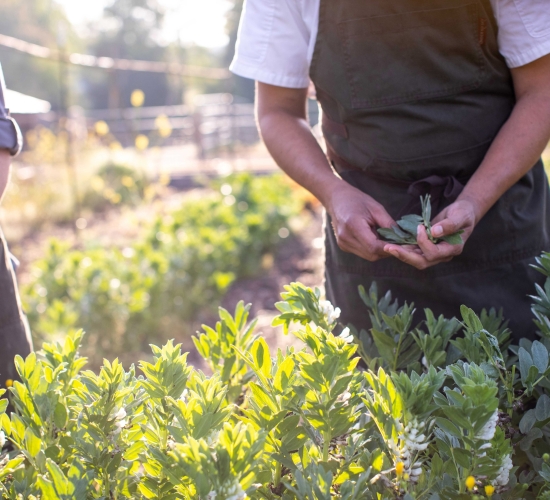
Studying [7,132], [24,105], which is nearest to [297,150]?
[7,132]

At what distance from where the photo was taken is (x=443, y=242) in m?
1.38

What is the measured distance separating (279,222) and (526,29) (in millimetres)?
4822

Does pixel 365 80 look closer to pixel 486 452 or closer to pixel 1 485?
pixel 486 452

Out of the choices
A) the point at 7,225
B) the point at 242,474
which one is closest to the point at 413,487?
the point at 242,474

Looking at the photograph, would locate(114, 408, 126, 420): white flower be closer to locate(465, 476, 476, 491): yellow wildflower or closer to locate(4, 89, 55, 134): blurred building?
locate(465, 476, 476, 491): yellow wildflower

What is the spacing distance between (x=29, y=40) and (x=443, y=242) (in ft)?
138

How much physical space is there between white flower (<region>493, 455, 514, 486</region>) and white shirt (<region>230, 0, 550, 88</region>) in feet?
3.10

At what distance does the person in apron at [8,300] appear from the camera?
1457 millimetres

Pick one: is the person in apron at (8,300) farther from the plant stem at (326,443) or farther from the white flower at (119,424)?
the plant stem at (326,443)

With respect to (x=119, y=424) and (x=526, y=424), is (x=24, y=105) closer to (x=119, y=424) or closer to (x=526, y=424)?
(x=119, y=424)

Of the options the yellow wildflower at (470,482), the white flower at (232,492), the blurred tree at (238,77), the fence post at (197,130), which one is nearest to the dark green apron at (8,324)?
the white flower at (232,492)

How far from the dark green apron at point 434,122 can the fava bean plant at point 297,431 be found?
364 mm

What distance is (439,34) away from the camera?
1.50 meters

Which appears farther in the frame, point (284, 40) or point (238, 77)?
point (238, 77)
